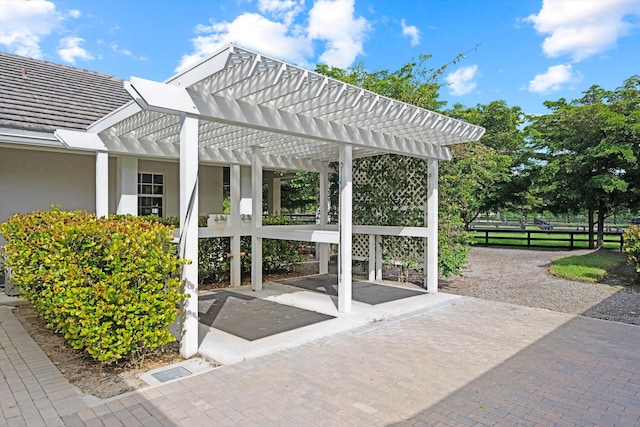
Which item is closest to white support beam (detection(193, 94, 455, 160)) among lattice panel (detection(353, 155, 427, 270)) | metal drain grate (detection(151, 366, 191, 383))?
lattice panel (detection(353, 155, 427, 270))

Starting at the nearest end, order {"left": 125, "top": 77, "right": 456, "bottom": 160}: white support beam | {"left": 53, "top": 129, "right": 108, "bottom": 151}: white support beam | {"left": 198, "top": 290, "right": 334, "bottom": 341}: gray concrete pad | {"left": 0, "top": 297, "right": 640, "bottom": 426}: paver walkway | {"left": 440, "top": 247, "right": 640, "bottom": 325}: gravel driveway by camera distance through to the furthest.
Result: {"left": 0, "top": 297, "right": 640, "bottom": 426}: paver walkway, {"left": 125, "top": 77, "right": 456, "bottom": 160}: white support beam, {"left": 198, "top": 290, "right": 334, "bottom": 341}: gray concrete pad, {"left": 53, "top": 129, "right": 108, "bottom": 151}: white support beam, {"left": 440, "top": 247, "right": 640, "bottom": 325}: gravel driveway

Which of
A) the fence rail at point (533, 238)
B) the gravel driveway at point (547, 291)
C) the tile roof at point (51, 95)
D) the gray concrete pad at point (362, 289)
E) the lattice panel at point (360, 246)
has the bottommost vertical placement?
the gravel driveway at point (547, 291)

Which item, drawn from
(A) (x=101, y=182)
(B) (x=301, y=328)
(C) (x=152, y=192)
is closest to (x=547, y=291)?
(B) (x=301, y=328)

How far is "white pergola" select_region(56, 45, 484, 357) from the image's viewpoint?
3.93 m

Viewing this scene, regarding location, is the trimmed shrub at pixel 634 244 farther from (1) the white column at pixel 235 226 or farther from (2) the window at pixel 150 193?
(2) the window at pixel 150 193

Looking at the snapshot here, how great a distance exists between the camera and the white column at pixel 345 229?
5.71 m

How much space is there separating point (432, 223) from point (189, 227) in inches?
192

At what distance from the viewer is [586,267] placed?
10.2 m

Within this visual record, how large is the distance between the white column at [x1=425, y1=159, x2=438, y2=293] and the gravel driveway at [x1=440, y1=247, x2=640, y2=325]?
0.66 metres

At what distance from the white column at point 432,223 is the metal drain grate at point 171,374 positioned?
5.10m

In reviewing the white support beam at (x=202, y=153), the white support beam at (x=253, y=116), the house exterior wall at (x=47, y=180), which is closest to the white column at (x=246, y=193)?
the white support beam at (x=202, y=153)

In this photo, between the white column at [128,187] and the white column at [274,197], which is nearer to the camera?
the white column at [128,187]

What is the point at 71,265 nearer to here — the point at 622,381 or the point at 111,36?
the point at 622,381

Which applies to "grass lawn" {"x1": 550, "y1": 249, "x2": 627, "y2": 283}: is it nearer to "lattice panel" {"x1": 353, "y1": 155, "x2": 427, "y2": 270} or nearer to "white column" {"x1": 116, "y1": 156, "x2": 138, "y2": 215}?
"lattice panel" {"x1": 353, "y1": 155, "x2": 427, "y2": 270}
